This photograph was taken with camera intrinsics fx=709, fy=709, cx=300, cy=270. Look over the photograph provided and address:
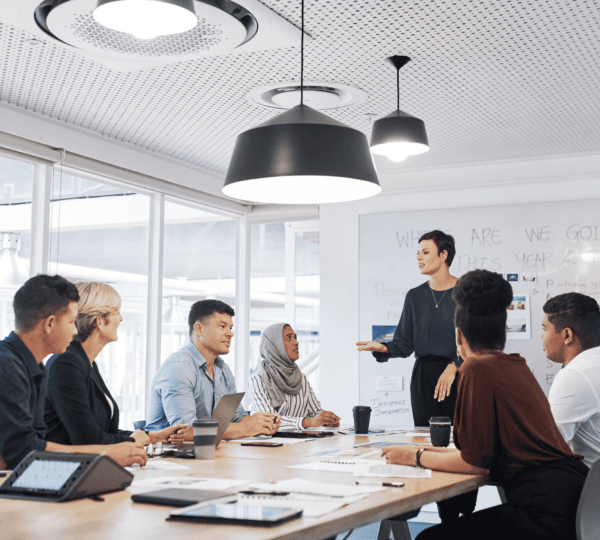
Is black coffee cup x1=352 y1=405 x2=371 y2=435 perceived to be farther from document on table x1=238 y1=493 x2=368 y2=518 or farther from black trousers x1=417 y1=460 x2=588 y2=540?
document on table x1=238 y1=493 x2=368 y2=518

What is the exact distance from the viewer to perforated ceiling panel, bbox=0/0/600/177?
8.56ft

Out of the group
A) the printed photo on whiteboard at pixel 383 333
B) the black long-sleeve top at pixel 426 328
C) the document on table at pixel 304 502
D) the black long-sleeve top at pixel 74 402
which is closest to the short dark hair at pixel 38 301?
the black long-sleeve top at pixel 74 402

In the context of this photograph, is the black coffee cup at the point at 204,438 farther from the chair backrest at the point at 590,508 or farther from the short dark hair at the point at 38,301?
the chair backrest at the point at 590,508

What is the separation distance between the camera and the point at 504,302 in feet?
6.64

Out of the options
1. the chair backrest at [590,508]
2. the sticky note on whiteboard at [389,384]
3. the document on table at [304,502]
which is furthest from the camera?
the sticky note on whiteboard at [389,384]

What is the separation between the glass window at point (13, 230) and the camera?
3.70m

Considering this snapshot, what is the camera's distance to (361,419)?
2.93 metres

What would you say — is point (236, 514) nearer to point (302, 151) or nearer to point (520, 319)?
point (302, 151)

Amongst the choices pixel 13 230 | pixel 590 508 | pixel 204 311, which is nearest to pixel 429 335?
pixel 204 311

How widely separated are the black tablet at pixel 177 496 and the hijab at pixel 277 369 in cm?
207

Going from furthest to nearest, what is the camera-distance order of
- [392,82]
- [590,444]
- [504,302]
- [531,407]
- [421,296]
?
[421,296]
[392,82]
[590,444]
[504,302]
[531,407]

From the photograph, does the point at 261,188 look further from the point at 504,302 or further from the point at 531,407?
the point at 531,407

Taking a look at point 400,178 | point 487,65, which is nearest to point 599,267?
point 400,178

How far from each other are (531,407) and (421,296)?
1.77m
